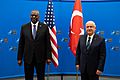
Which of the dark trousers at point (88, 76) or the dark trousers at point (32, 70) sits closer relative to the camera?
the dark trousers at point (88, 76)

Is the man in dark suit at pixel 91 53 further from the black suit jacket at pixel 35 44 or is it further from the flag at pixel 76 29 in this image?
the flag at pixel 76 29

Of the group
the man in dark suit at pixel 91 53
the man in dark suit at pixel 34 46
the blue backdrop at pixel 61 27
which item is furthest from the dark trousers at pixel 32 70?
the blue backdrop at pixel 61 27

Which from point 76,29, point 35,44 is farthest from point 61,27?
point 35,44

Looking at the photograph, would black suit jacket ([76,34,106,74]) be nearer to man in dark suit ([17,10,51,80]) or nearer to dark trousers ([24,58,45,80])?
man in dark suit ([17,10,51,80])

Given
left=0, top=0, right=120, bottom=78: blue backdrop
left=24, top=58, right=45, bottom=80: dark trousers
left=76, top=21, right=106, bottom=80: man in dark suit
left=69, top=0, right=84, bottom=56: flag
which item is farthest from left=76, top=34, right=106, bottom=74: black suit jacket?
left=0, top=0, right=120, bottom=78: blue backdrop

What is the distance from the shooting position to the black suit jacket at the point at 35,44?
5.16 m

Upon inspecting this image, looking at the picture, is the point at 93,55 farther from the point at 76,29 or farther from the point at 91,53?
the point at 76,29

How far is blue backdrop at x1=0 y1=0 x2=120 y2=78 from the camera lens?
7.35 meters

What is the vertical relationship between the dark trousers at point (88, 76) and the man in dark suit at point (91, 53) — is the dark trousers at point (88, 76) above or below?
below

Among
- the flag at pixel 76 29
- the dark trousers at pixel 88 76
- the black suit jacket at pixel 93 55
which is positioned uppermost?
the flag at pixel 76 29

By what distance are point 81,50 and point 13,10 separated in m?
3.38

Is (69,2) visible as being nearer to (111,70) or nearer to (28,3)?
(28,3)

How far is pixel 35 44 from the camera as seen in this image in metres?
5.16

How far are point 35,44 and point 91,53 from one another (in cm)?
119
